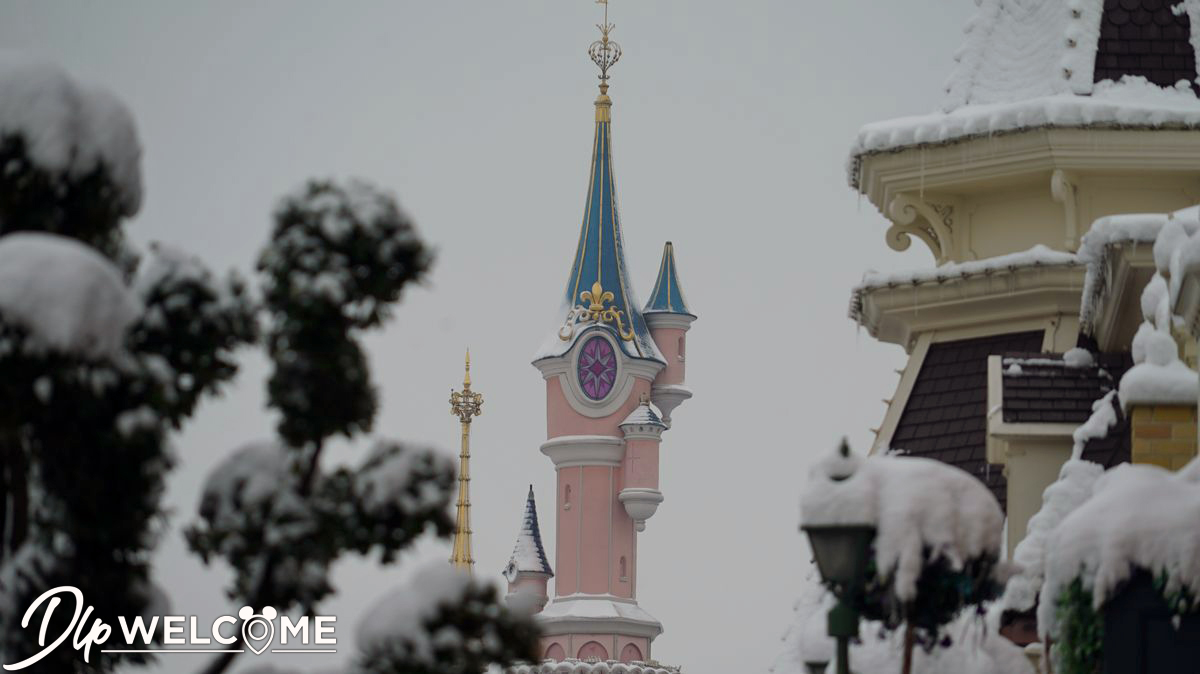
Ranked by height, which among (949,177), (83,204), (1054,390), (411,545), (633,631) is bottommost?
(411,545)

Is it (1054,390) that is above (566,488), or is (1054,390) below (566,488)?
below

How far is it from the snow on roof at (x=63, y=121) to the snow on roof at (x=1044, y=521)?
9.37m

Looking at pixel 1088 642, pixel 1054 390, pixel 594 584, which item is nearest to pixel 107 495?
pixel 1088 642

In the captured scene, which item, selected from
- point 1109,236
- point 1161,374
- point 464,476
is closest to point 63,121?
point 1161,374

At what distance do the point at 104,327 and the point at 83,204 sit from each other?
85 centimetres

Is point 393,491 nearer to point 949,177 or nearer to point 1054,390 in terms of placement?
point 1054,390

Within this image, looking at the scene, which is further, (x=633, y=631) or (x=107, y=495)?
(x=633, y=631)

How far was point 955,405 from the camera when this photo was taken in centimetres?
2005

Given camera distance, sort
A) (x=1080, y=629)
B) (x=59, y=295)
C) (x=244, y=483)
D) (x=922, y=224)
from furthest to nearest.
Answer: (x=922, y=224), (x=1080, y=629), (x=244, y=483), (x=59, y=295)

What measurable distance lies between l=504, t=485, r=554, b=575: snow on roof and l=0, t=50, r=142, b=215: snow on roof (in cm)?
7107

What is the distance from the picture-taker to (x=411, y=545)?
8.31 m

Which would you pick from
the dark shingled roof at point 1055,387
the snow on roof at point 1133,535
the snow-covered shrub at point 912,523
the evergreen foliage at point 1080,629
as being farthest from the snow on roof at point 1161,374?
the snow-covered shrub at point 912,523

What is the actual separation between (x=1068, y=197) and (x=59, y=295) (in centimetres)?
1314

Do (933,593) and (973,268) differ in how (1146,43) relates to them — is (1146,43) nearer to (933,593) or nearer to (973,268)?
(973,268)
